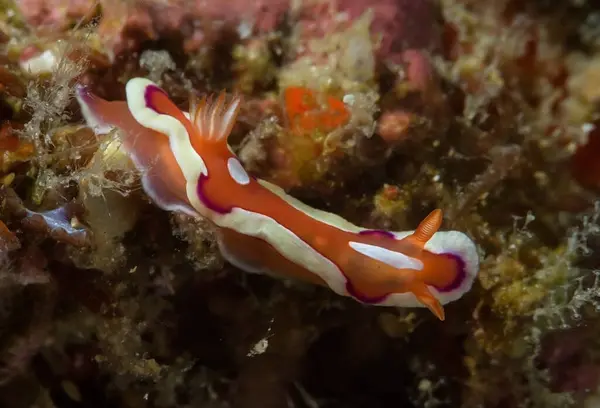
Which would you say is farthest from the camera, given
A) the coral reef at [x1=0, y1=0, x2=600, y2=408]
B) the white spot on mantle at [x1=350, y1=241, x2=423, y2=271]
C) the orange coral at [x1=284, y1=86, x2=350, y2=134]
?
the orange coral at [x1=284, y1=86, x2=350, y2=134]

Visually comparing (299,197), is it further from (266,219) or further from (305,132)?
(266,219)

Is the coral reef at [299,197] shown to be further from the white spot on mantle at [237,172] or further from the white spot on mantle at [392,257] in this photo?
the white spot on mantle at [392,257]

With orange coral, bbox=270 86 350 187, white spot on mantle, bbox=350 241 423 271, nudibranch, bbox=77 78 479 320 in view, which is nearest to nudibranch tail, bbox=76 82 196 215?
nudibranch, bbox=77 78 479 320

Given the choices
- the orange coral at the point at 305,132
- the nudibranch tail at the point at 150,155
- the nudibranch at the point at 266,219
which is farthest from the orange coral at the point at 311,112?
the nudibranch tail at the point at 150,155

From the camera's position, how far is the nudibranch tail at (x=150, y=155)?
7.31 feet

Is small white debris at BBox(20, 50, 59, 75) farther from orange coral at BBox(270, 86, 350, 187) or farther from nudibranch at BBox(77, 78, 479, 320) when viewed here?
orange coral at BBox(270, 86, 350, 187)

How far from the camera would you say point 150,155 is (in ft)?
7.36

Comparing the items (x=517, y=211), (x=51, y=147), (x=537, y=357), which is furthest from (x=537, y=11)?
(x=51, y=147)

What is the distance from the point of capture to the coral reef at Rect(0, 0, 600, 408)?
7.23 ft

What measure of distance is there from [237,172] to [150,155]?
0.33 meters

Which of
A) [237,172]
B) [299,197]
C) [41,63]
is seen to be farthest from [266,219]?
[41,63]

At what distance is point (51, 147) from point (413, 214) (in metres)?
1.52

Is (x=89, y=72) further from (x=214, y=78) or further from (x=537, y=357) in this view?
(x=537, y=357)

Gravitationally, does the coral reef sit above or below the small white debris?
below
